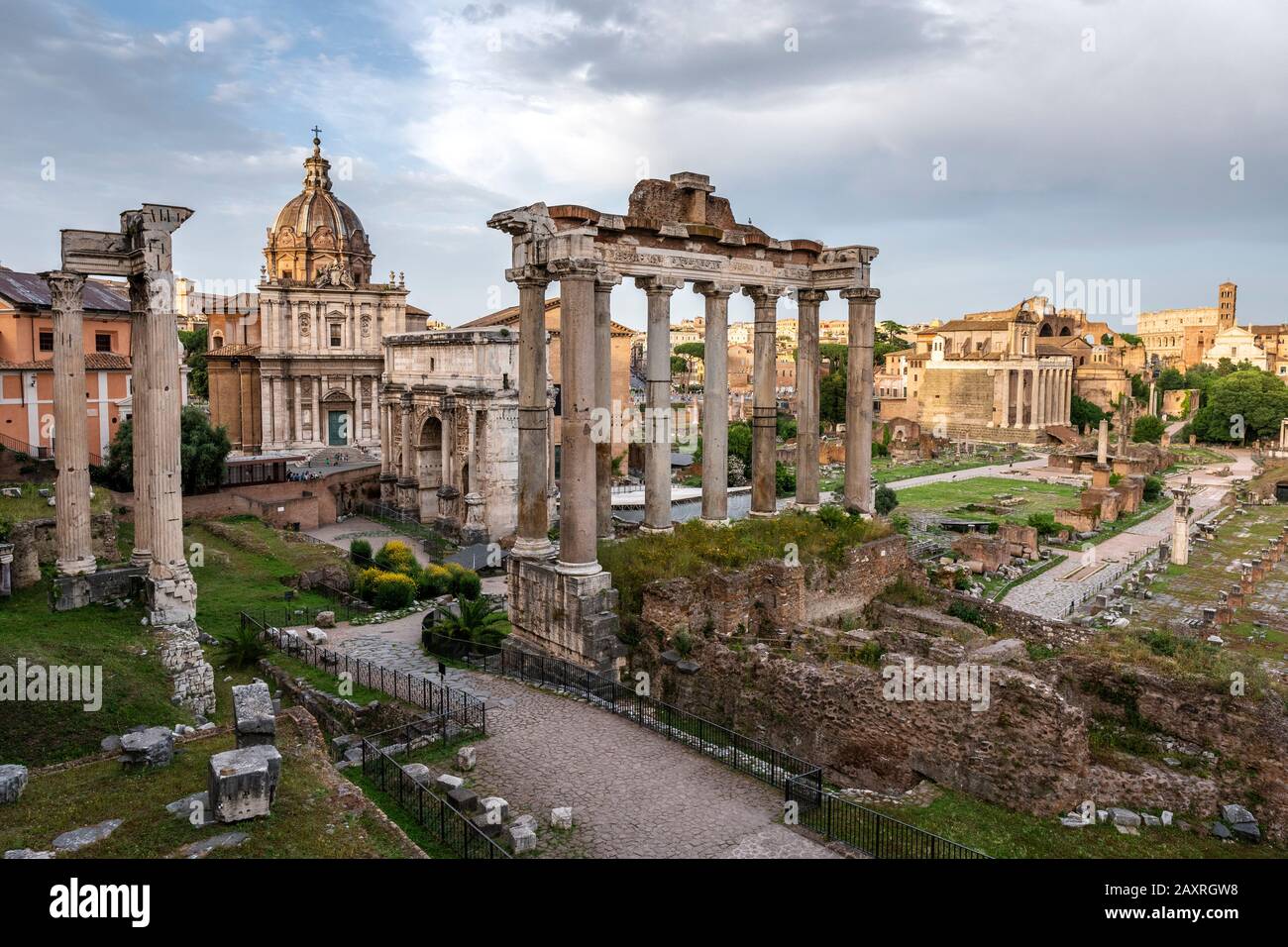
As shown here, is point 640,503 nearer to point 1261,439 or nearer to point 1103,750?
point 1103,750

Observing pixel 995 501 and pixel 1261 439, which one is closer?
pixel 995 501

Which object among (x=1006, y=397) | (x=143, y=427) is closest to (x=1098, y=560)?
(x=143, y=427)

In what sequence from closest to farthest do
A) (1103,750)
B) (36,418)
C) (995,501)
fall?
(1103,750) < (36,418) < (995,501)

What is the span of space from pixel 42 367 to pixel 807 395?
94.7 feet

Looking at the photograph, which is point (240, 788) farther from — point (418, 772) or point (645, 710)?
point (645, 710)

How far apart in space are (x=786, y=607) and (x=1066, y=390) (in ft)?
331

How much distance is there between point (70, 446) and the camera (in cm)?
1820

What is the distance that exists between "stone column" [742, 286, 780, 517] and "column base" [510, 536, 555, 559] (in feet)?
18.4

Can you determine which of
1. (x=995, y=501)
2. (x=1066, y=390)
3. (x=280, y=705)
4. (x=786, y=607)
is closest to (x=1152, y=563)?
(x=995, y=501)

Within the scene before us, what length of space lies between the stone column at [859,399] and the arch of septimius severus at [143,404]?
533 inches

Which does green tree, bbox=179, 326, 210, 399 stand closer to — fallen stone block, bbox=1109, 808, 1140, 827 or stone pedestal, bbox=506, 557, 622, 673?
stone pedestal, bbox=506, 557, 622, 673

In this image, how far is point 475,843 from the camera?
9859mm

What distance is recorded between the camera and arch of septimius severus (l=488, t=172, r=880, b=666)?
15.7m
